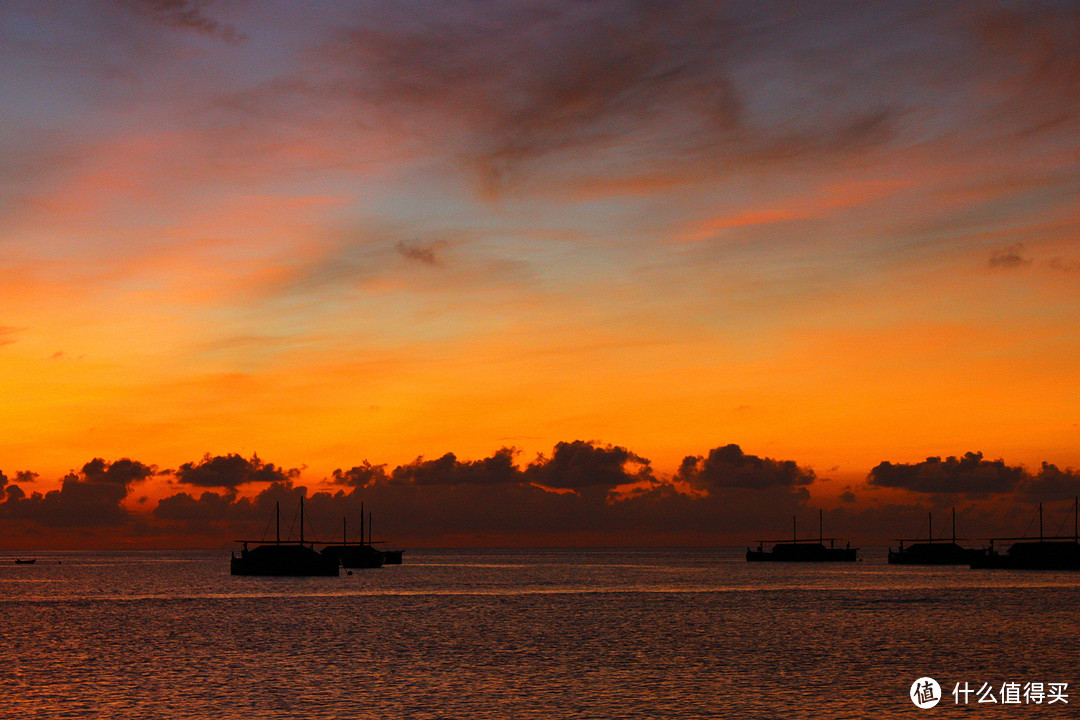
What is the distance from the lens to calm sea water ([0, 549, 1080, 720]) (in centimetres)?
5600

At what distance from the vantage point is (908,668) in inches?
2729

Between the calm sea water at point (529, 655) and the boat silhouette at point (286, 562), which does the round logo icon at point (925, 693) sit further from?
the boat silhouette at point (286, 562)

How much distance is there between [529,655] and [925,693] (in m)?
29.1

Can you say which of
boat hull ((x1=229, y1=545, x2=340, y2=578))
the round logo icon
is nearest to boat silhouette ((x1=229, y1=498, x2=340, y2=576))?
boat hull ((x1=229, y1=545, x2=340, y2=578))

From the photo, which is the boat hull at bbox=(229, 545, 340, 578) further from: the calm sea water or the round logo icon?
the round logo icon

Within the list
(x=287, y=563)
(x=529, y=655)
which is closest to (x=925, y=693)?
(x=529, y=655)

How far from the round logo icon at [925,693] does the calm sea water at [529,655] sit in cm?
98

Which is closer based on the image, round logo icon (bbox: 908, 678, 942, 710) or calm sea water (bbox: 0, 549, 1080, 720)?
round logo icon (bbox: 908, 678, 942, 710)

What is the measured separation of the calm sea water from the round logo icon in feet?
3.22

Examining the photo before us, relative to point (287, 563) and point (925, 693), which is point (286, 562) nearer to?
point (287, 563)

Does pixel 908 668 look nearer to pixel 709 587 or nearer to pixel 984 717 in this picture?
pixel 984 717

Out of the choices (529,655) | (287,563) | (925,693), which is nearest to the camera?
(925,693)

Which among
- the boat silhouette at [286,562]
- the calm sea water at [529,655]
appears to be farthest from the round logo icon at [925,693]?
the boat silhouette at [286,562]

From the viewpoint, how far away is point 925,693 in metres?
58.4
